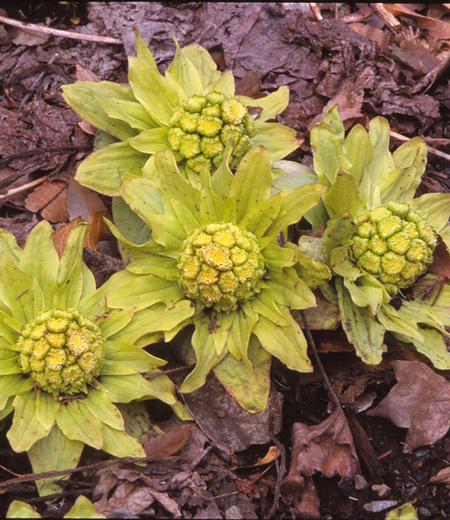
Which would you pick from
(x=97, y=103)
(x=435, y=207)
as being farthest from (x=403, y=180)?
(x=97, y=103)

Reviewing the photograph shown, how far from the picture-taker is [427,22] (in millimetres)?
4945

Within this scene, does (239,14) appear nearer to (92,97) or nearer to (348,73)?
(348,73)

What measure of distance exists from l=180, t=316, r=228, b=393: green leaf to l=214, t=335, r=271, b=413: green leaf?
77 millimetres

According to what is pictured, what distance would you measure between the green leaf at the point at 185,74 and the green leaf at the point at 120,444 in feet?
7.82

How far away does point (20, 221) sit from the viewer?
394 centimetres

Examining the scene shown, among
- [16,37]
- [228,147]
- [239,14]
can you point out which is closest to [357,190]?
[228,147]

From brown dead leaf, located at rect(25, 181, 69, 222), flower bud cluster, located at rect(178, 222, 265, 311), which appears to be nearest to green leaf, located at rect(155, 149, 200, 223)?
flower bud cluster, located at rect(178, 222, 265, 311)

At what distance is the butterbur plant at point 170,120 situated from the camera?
342cm

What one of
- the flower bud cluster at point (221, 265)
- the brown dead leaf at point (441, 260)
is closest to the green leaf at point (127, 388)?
the flower bud cluster at point (221, 265)

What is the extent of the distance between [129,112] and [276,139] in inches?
42.6

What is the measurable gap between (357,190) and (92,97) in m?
2.05

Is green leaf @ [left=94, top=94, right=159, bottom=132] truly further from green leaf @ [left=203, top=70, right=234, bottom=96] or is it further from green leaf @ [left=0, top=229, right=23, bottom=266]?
green leaf @ [left=0, top=229, right=23, bottom=266]

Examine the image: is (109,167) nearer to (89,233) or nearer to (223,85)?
(89,233)

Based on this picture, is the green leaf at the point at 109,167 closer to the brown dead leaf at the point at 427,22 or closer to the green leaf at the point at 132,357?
the green leaf at the point at 132,357
